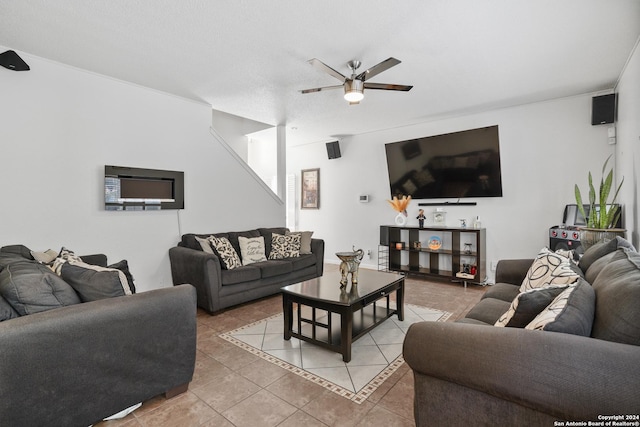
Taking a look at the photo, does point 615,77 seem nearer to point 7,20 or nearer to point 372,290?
point 372,290

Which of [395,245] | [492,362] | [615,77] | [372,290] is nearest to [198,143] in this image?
[372,290]

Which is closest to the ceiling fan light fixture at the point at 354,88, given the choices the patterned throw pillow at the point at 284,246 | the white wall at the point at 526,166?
the patterned throw pillow at the point at 284,246

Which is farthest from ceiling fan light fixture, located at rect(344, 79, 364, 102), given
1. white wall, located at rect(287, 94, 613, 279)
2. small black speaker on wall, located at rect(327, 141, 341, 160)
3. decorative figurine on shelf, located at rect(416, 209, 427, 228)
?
small black speaker on wall, located at rect(327, 141, 341, 160)

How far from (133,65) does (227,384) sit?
10.5ft

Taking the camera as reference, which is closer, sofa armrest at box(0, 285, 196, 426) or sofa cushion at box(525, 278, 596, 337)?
sofa cushion at box(525, 278, 596, 337)

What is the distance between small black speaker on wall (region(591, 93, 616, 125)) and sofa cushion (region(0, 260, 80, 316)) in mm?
5498

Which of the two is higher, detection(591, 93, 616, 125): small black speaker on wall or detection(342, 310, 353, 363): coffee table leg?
detection(591, 93, 616, 125): small black speaker on wall

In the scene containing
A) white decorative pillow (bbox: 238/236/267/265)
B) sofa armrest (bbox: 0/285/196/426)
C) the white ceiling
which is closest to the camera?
sofa armrest (bbox: 0/285/196/426)

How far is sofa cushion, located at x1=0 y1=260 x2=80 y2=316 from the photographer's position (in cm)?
156

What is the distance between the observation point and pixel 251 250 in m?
4.31

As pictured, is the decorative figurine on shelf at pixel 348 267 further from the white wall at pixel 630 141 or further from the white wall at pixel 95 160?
the white wall at pixel 630 141

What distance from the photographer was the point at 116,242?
3.63 metres

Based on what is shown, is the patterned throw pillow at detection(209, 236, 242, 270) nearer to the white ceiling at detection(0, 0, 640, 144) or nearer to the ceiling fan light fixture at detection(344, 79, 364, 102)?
the white ceiling at detection(0, 0, 640, 144)

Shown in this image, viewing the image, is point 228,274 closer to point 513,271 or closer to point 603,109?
point 513,271
